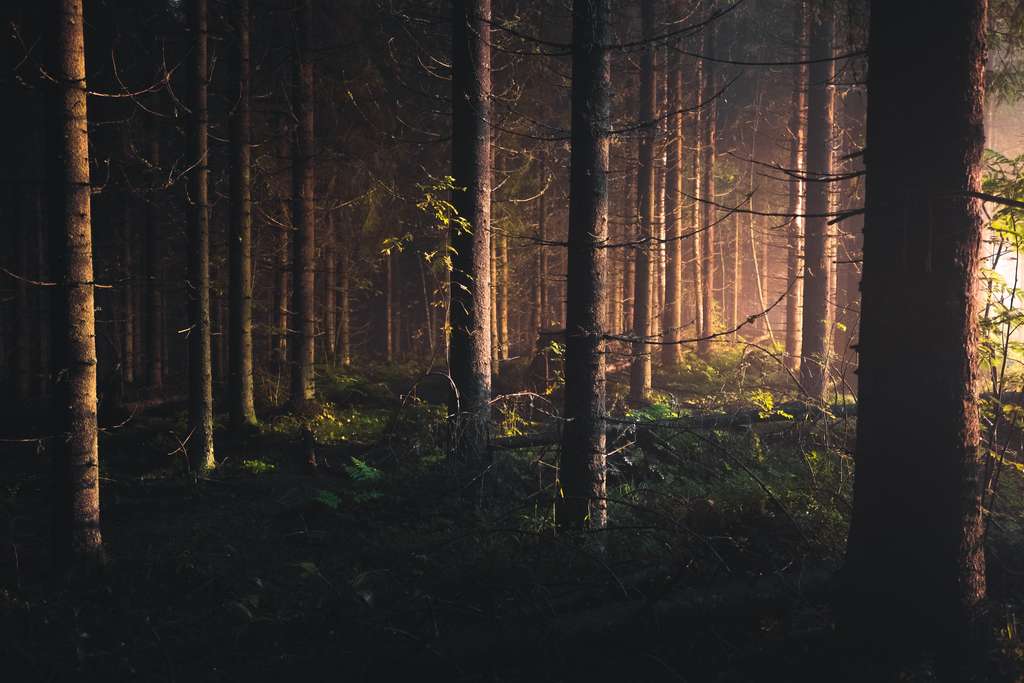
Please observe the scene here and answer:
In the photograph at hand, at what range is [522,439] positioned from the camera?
393 inches

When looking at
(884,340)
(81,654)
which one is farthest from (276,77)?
(884,340)

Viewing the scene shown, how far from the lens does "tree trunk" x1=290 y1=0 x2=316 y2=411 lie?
15.5 meters

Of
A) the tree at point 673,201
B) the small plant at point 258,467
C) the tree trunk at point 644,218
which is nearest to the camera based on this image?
the small plant at point 258,467

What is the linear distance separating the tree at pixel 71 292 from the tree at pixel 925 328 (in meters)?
7.29

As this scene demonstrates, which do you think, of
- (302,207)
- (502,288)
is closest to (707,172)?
(502,288)

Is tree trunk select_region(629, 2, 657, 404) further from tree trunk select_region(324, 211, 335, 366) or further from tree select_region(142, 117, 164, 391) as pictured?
tree select_region(142, 117, 164, 391)

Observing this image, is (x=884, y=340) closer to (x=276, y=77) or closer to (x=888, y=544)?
(x=888, y=544)

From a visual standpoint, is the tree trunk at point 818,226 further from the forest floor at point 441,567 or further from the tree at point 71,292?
the tree at point 71,292

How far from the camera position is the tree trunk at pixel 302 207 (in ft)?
50.9

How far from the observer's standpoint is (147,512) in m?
10.1

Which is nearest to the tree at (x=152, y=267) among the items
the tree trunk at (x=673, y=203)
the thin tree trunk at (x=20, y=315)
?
the thin tree trunk at (x=20, y=315)

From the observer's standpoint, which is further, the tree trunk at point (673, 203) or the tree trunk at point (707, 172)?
the tree trunk at point (707, 172)

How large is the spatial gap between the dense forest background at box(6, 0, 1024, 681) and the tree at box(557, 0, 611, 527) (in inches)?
1.6

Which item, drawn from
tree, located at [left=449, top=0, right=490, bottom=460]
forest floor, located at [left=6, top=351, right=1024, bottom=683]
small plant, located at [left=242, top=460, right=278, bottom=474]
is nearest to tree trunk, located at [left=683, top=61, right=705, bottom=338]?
tree, located at [left=449, top=0, right=490, bottom=460]
